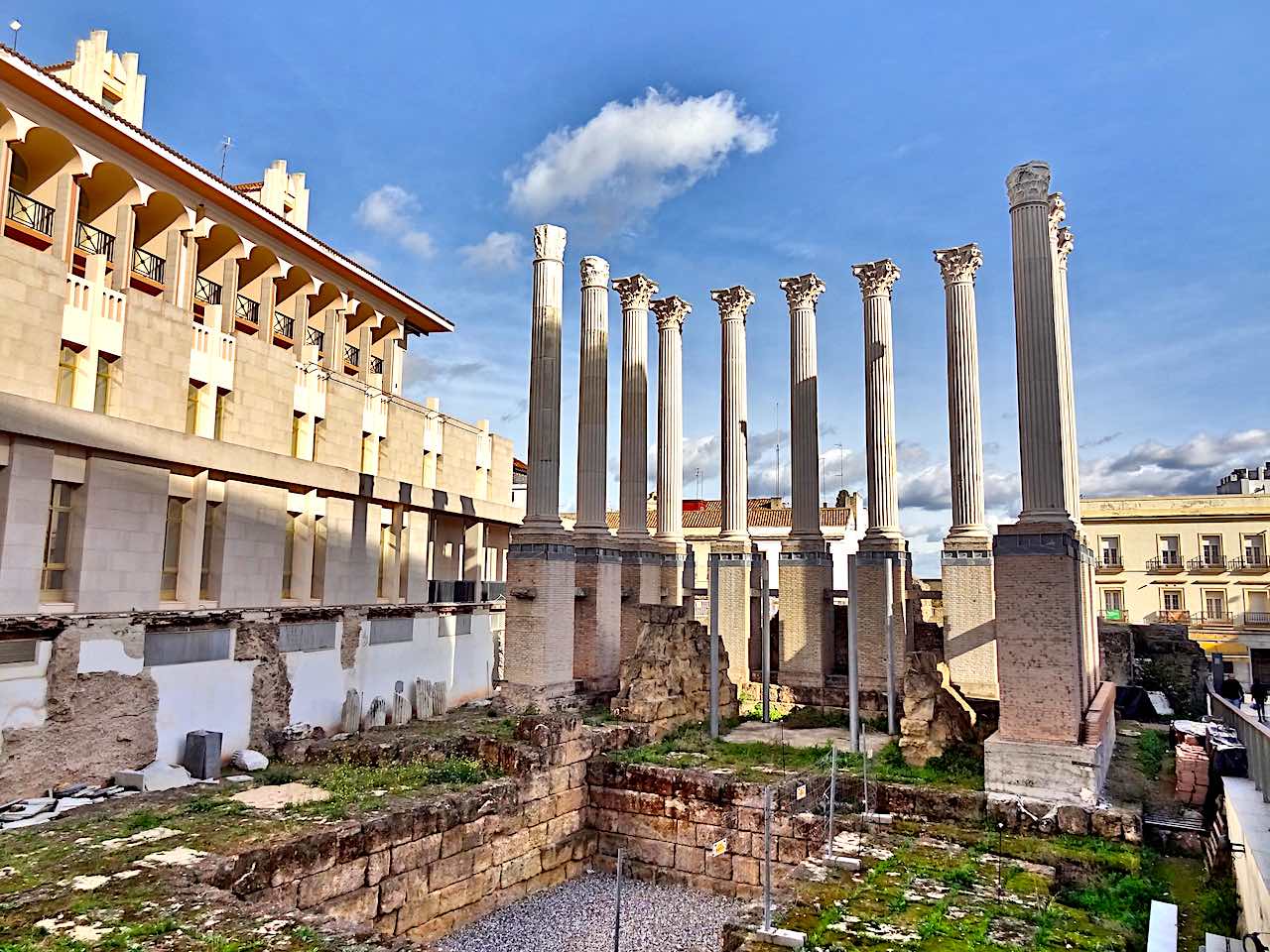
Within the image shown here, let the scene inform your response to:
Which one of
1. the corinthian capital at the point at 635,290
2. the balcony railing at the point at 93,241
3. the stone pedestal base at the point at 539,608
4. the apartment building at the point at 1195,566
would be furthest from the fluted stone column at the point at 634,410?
the apartment building at the point at 1195,566

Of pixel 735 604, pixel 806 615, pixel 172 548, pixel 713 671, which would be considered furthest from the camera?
pixel 735 604

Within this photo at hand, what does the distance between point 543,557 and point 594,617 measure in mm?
2799

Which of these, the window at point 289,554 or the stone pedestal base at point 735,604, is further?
the stone pedestal base at point 735,604

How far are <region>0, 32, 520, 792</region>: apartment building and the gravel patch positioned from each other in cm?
631

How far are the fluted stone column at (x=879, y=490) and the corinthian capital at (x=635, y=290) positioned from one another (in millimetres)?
6050

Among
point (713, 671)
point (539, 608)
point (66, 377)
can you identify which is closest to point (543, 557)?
point (539, 608)

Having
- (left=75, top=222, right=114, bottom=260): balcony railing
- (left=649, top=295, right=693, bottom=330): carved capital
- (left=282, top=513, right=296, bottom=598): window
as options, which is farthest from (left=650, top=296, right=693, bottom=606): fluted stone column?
(left=75, top=222, right=114, bottom=260): balcony railing

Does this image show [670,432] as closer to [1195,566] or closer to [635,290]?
[635,290]

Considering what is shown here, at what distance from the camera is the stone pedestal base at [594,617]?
1955cm

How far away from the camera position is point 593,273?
2094 centimetres

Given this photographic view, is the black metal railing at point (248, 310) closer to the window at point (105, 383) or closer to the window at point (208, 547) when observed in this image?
the window at point (208, 547)

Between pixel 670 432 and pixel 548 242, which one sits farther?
pixel 670 432

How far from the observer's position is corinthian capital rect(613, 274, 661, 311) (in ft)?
74.9

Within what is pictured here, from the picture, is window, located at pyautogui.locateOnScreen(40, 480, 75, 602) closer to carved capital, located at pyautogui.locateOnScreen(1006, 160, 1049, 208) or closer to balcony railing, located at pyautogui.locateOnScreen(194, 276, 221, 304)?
balcony railing, located at pyautogui.locateOnScreen(194, 276, 221, 304)
